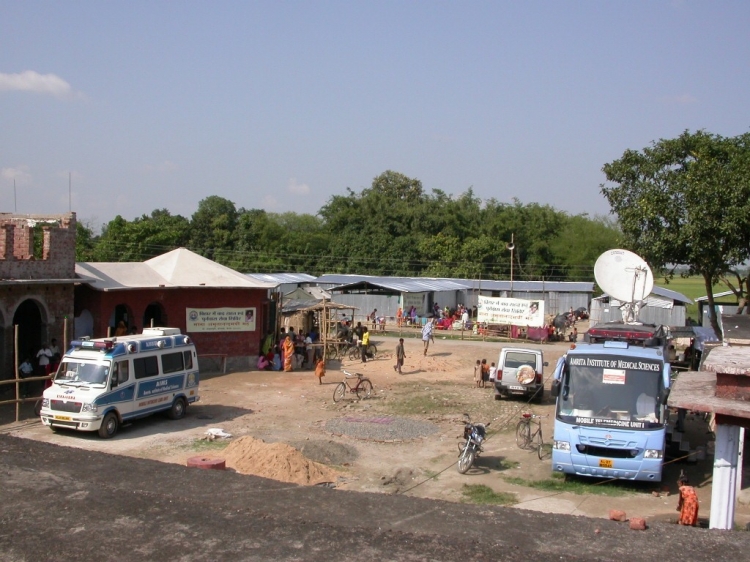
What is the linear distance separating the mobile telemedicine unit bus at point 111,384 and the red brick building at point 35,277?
3.77m

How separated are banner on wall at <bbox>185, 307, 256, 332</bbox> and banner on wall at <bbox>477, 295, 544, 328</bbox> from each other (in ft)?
55.7

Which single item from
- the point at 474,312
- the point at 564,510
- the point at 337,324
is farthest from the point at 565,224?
the point at 564,510

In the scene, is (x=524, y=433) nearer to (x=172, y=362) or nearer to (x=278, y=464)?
(x=278, y=464)

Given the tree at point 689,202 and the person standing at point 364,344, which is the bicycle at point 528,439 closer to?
the tree at point 689,202

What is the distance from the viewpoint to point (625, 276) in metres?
20.3

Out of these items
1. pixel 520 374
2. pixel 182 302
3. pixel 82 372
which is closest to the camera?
pixel 82 372

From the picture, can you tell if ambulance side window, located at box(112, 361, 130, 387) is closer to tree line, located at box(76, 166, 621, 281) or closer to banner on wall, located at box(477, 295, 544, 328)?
banner on wall, located at box(477, 295, 544, 328)

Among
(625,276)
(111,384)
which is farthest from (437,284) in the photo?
(111,384)

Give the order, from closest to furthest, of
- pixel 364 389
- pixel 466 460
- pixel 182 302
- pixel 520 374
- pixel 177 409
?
pixel 466 460
pixel 177 409
pixel 520 374
pixel 364 389
pixel 182 302

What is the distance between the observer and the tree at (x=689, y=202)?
906 inches

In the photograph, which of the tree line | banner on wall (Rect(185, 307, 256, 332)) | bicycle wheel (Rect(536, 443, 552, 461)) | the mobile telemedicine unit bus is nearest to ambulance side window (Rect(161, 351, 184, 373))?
the mobile telemedicine unit bus

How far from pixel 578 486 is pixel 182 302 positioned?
686 inches

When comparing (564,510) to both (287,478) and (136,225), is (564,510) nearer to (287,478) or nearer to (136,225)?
(287,478)

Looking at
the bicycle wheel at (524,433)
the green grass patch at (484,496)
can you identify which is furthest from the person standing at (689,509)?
the bicycle wheel at (524,433)
